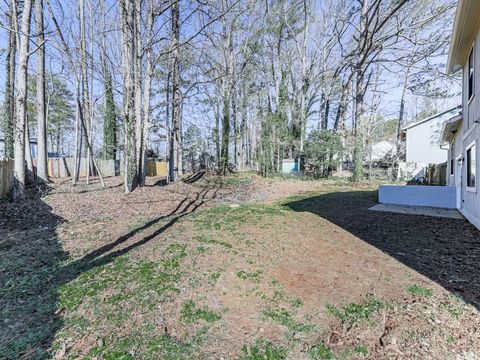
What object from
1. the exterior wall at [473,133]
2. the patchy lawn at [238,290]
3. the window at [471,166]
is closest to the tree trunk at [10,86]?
the patchy lawn at [238,290]

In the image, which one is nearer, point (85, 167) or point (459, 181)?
point (459, 181)

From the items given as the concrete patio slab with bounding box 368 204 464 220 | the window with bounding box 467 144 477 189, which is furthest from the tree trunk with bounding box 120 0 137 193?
the window with bounding box 467 144 477 189

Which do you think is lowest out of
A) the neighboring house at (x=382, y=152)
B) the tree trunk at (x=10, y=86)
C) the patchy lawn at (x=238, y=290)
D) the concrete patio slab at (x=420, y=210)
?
the patchy lawn at (x=238, y=290)

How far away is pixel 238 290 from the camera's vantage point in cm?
289

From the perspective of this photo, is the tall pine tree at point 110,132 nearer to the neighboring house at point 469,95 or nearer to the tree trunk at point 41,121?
the tree trunk at point 41,121

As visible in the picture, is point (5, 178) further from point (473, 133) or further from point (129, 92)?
point (473, 133)

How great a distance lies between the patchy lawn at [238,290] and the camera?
213 centimetres

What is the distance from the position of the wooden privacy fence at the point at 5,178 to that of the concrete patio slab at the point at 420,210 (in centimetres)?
1031

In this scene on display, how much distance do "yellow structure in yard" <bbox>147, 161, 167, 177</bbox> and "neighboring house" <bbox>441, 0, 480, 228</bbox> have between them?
16649 mm

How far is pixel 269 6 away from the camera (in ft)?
56.6

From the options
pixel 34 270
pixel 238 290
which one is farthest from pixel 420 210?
pixel 34 270

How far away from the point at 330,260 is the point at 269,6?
1832 cm

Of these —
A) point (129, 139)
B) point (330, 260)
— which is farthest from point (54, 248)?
point (129, 139)

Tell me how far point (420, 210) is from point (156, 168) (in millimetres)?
17236
